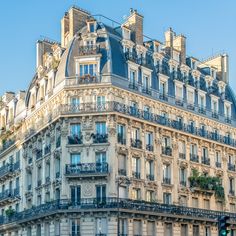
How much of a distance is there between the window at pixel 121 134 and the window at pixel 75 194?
16.0 ft

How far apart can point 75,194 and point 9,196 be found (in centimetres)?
1301

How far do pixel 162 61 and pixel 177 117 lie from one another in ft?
17.6

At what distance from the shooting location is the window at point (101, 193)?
148ft

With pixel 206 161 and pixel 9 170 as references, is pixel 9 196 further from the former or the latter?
pixel 206 161

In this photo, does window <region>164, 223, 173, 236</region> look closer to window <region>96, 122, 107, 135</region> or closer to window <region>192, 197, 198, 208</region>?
window <region>192, 197, 198, 208</region>

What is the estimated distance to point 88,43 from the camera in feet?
161

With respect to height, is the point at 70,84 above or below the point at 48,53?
below

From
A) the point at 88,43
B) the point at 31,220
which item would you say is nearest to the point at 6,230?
the point at 31,220

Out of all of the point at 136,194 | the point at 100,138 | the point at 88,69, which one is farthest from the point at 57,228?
the point at 88,69

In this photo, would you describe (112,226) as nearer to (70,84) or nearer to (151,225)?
(151,225)

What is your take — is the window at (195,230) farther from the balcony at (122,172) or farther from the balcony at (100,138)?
the balcony at (100,138)

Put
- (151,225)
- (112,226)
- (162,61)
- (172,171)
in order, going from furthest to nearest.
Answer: (162,61) < (172,171) < (151,225) < (112,226)

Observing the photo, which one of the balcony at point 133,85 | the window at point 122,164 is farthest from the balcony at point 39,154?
the balcony at point 133,85

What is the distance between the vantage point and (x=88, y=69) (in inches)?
1893
